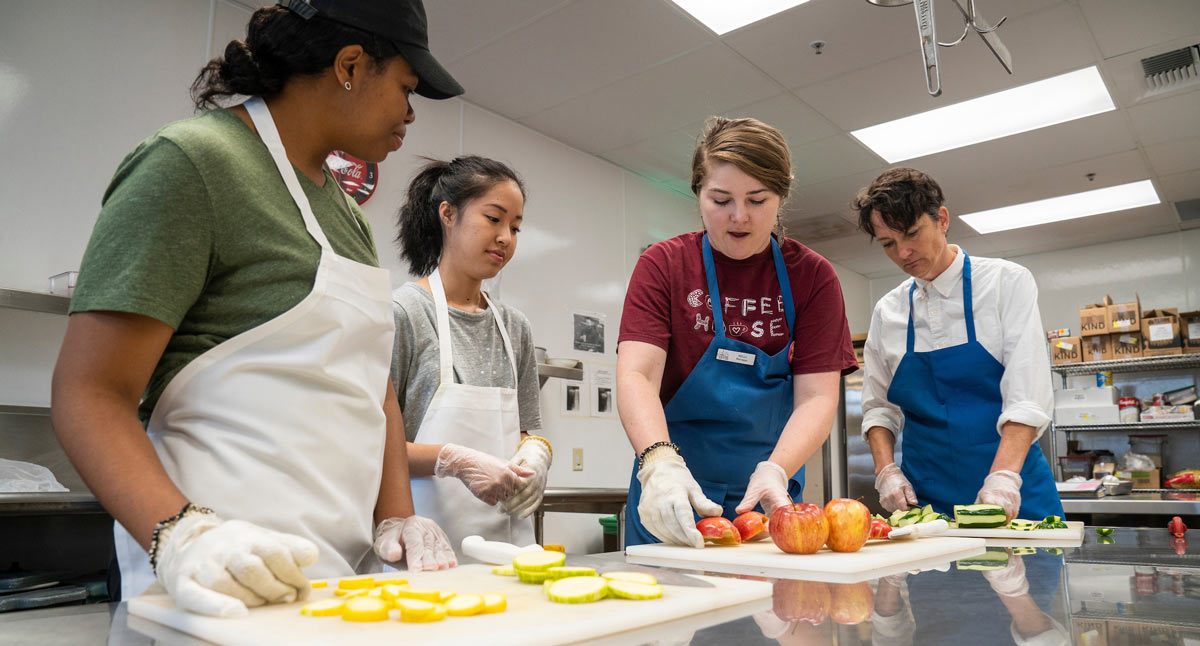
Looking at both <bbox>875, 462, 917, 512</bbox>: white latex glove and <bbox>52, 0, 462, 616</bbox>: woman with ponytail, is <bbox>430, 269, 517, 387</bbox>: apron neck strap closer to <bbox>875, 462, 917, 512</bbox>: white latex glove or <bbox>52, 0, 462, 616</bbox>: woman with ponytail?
<bbox>52, 0, 462, 616</bbox>: woman with ponytail

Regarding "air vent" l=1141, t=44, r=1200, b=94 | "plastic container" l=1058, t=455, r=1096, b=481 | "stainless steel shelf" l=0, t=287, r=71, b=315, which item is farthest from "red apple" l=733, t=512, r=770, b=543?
"plastic container" l=1058, t=455, r=1096, b=481

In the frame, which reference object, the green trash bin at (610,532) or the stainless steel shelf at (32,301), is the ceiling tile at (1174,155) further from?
the stainless steel shelf at (32,301)

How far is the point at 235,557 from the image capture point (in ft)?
2.36

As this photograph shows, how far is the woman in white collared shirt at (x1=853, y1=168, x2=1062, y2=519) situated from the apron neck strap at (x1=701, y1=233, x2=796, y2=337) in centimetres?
67

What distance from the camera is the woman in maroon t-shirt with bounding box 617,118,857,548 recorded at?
62.0 inches

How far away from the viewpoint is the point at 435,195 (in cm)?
193

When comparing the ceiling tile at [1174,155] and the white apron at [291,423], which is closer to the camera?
the white apron at [291,423]

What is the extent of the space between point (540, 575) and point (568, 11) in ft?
9.49

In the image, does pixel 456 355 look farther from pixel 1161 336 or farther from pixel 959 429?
pixel 1161 336

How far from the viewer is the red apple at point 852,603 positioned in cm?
75

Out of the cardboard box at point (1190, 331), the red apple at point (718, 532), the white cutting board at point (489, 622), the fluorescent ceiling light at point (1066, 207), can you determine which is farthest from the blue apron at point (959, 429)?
the fluorescent ceiling light at point (1066, 207)

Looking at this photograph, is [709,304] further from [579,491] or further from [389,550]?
[579,491]

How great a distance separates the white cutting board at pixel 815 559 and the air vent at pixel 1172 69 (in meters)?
3.49

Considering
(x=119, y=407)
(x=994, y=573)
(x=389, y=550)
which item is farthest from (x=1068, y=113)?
(x=119, y=407)
